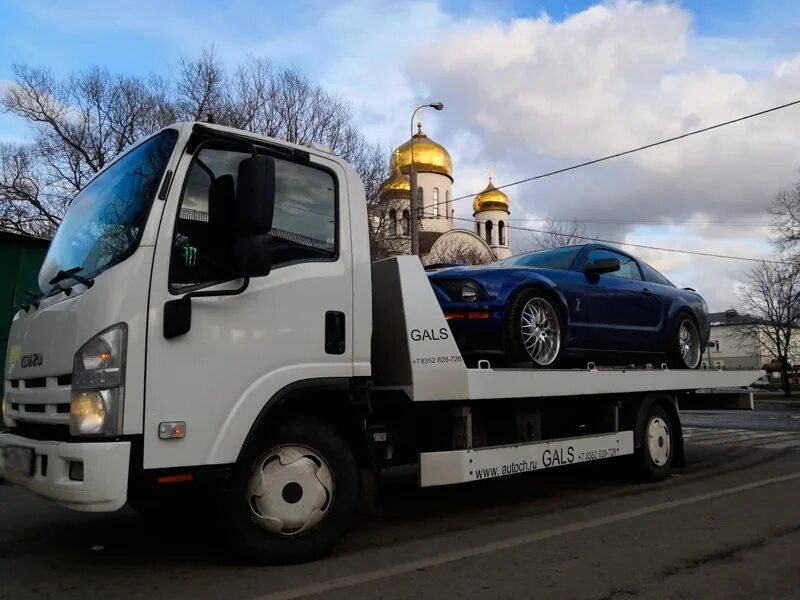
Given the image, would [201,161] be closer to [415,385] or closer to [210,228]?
[210,228]

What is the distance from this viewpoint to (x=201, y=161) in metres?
4.00

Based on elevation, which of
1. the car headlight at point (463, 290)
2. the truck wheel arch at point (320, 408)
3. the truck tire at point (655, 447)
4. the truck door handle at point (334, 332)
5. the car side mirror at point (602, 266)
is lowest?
the truck tire at point (655, 447)

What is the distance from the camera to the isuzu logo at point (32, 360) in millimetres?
3930

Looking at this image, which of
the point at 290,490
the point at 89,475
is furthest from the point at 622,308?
the point at 89,475

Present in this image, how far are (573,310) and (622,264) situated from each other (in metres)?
1.51

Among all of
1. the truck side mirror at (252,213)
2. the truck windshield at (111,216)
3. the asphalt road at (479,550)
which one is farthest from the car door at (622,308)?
the truck windshield at (111,216)

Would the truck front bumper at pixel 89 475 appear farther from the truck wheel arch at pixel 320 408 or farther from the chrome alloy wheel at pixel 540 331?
the chrome alloy wheel at pixel 540 331

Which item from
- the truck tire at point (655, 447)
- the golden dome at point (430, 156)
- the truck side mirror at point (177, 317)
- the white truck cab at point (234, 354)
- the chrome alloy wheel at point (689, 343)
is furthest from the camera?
the golden dome at point (430, 156)

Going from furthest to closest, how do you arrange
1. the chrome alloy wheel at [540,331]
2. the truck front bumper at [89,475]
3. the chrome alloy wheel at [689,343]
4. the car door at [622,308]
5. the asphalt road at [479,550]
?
the chrome alloy wheel at [689,343]
the car door at [622,308]
the chrome alloy wheel at [540,331]
the asphalt road at [479,550]
the truck front bumper at [89,475]

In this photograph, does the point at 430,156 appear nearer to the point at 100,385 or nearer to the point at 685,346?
the point at 685,346

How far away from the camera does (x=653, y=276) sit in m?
8.10

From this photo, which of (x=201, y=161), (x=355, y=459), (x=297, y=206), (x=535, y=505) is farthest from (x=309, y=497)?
(x=535, y=505)

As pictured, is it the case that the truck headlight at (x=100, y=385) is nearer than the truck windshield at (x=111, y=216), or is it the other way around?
the truck headlight at (x=100, y=385)

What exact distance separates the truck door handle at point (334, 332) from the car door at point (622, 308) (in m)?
3.18
